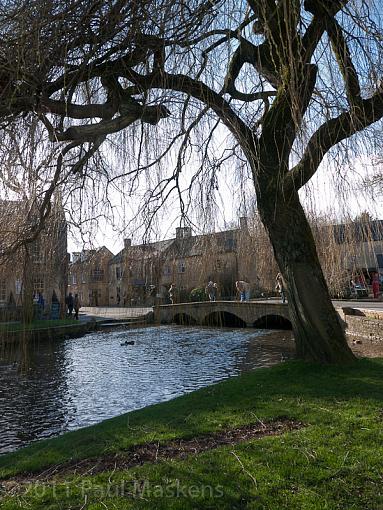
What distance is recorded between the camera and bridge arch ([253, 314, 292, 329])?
25894mm

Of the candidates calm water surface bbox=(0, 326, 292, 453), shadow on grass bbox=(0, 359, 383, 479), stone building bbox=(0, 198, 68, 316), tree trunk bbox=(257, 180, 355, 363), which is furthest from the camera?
calm water surface bbox=(0, 326, 292, 453)

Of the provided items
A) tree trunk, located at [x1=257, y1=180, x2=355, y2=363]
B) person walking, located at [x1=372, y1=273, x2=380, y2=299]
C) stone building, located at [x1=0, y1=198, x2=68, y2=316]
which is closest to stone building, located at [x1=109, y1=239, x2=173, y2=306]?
stone building, located at [x1=0, y1=198, x2=68, y2=316]

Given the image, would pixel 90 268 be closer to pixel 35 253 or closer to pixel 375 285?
pixel 35 253

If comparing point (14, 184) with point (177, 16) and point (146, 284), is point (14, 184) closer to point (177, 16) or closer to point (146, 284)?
point (146, 284)

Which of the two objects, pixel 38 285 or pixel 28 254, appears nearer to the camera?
pixel 28 254

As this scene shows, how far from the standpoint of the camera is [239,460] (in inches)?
159

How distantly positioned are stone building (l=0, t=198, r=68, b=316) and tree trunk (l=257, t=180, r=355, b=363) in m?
3.51

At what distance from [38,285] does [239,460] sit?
118 inches

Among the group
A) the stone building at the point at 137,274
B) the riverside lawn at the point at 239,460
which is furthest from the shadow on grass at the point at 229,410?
the stone building at the point at 137,274

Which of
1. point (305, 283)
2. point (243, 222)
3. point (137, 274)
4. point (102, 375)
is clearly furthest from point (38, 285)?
point (102, 375)

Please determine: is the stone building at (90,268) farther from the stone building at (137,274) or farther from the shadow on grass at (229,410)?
the shadow on grass at (229,410)

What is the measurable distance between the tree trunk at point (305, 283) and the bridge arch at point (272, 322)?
17.6 metres

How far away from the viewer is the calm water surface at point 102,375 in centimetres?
859

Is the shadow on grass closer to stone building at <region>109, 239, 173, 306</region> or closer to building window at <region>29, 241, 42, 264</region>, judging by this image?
stone building at <region>109, 239, 173, 306</region>
